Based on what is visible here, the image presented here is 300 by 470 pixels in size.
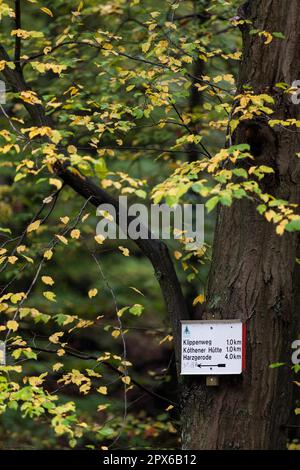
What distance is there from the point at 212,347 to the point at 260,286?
0.46m

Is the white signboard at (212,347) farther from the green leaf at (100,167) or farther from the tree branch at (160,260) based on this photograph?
the green leaf at (100,167)

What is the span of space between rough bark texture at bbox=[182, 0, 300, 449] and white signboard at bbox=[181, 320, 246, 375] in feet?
0.26

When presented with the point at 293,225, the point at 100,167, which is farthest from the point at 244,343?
the point at 100,167

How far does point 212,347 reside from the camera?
4422 mm

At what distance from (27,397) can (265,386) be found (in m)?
1.39

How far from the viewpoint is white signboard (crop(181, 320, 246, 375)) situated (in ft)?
14.4

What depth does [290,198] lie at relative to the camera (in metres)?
4.53

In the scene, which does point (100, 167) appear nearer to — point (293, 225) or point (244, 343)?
point (293, 225)

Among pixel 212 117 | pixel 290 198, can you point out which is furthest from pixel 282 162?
pixel 212 117

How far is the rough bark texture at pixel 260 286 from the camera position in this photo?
4387mm

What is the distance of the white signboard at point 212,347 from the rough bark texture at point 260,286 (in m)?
0.08

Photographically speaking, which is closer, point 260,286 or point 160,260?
point 260,286

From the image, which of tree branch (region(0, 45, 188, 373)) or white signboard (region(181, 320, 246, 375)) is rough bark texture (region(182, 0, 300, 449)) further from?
tree branch (region(0, 45, 188, 373))

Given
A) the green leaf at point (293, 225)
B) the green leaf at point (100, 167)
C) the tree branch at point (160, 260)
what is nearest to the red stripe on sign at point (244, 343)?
the tree branch at point (160, 260)
